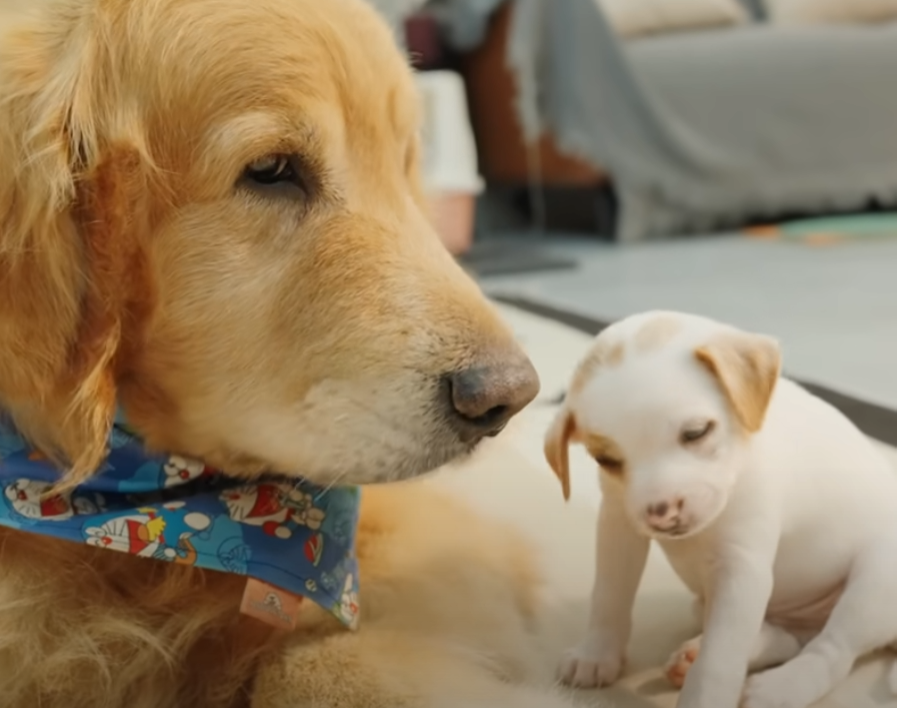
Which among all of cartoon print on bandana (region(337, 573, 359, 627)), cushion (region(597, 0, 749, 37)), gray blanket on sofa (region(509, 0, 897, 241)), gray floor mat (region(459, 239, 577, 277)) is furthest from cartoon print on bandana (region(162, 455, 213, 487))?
cushion (region(597, 0, 749, 37))

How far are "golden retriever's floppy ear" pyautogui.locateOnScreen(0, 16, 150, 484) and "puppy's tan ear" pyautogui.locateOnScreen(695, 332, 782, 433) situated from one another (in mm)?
511

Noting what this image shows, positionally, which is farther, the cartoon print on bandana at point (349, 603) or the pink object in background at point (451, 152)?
the pink object in background at point (451, 152)

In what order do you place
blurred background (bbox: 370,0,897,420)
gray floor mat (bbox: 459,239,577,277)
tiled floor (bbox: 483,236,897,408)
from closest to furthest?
tiled floor (bbox: 483,236,897,408) < gray floor mat (bbox: 459,239,577,277) < blurred background (bbox: 370,0,897,420)

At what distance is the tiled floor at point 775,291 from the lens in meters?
2.11

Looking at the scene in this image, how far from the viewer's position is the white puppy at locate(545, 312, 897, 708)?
0.90 meters

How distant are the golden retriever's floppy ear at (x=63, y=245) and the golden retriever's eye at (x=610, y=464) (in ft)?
1.42

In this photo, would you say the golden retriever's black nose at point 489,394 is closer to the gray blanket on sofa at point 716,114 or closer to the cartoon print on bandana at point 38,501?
the cartoon print on bandana at point 38,501

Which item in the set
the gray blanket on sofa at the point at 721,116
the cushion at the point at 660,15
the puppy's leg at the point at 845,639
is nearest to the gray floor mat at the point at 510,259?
the gray blanket on sofa at the point at 721,116

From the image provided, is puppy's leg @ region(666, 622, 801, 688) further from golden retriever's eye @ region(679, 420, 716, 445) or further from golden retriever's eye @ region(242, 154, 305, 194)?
golden retriever's eye @ region(242, 154, 305, 194)

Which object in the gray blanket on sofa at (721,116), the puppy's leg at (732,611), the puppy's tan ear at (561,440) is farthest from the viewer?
the gray blanket on sofa at (721,116)

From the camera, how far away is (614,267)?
371 centimetres

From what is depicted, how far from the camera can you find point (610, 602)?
101cm

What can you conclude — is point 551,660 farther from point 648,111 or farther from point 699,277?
point 648,111

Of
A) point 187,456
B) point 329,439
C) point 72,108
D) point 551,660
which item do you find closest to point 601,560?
point 551,660
